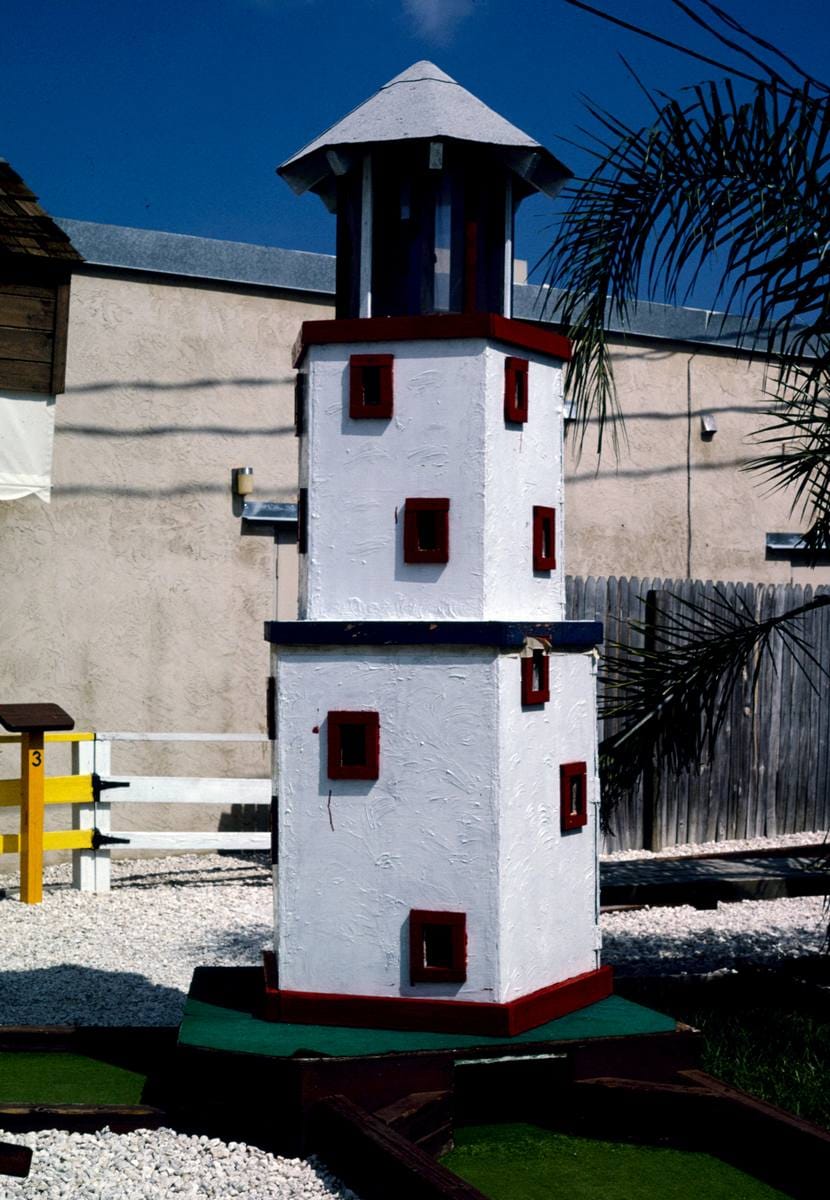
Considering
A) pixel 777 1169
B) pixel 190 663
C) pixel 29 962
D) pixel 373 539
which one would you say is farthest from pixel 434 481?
pixel 190 663

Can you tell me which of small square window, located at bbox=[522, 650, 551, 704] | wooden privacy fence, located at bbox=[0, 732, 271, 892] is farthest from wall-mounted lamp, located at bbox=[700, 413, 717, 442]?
small square window, located at bbox=[522, 650, 551, 704]

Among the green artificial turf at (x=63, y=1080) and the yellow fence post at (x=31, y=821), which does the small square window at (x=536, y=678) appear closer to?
the green artificial turf at (x=63, y=1080)

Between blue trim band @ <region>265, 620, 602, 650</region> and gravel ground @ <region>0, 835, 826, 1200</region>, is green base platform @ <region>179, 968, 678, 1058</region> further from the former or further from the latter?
blue trim band @ <region>265, 620, 602, 650</region>

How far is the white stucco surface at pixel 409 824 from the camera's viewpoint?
4586mm

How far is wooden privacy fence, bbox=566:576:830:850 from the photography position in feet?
36.2

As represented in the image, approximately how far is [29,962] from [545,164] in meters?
5.05

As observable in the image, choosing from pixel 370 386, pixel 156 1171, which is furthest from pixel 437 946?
pixel 370 386

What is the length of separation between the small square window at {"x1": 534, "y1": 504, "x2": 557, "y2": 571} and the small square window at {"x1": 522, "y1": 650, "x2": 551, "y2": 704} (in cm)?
37

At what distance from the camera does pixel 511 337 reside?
4.84m

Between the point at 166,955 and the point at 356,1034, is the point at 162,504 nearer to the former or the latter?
the point at 166,955

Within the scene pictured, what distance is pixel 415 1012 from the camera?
461 centimetres

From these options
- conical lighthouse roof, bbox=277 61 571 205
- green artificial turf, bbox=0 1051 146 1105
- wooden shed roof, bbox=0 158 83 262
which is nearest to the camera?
conical lighthouse roof, bbox=277 61 571 205

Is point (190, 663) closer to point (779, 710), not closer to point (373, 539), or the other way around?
point (779, 710)

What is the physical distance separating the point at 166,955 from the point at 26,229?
5.63m
